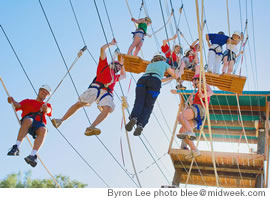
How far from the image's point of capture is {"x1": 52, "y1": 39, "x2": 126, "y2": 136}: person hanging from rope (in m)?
5.70

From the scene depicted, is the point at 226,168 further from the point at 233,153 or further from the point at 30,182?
the point at 30,182

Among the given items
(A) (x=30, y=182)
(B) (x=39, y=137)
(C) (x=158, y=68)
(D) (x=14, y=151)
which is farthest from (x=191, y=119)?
(A) (x=30, y=182)

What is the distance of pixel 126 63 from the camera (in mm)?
8344

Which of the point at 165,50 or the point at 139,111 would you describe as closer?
the point at 139,111

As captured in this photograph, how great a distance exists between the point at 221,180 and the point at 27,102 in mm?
7069

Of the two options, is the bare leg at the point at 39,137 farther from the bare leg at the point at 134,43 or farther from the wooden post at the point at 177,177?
the wooden post at the point at 177,177

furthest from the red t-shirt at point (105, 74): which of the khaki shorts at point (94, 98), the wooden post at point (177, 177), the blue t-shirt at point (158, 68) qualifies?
the wooden post at point (177, 177)

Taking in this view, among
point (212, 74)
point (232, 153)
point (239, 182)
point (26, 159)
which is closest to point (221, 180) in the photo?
point (239, 182)

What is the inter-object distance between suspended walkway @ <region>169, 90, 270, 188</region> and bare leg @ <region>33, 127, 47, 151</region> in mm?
4695

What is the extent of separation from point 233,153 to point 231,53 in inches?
101

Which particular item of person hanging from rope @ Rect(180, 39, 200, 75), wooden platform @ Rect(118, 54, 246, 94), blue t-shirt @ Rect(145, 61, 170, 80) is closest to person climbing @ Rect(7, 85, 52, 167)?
blue t-shirt @ Rect(145, 61, 170, 80)

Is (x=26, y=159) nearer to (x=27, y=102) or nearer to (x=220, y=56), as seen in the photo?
(x=27, y=102)

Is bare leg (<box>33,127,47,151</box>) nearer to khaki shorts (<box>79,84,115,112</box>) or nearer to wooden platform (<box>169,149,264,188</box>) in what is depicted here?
khaki shorts (<box>79,84,115,112</box>)
